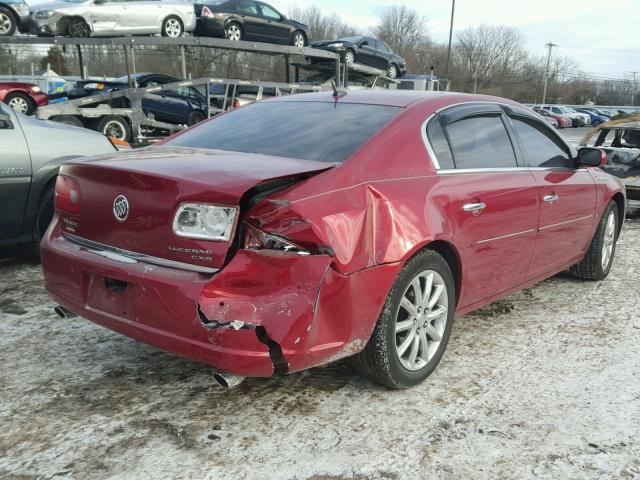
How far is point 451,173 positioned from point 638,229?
5.73 metres

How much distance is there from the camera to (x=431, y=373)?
3.28 meters

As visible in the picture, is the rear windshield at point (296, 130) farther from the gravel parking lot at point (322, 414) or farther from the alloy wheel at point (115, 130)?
the alloy wheel at point (115, 130)

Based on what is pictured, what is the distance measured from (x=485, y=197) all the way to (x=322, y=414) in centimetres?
153

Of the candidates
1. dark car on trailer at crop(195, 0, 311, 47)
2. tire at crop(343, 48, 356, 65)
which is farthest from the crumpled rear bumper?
tire at crop(343, 48, 356, 65)

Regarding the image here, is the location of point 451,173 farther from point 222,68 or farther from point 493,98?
point 222,68

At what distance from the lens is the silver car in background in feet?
43.6

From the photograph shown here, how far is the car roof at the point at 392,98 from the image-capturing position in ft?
11.6

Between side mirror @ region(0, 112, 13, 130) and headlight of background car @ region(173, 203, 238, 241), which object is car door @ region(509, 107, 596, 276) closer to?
headlight of background car @ region(173, 203, 238, 241)

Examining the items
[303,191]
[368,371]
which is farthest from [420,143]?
[368,371]

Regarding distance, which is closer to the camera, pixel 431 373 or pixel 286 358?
pixel 286 358

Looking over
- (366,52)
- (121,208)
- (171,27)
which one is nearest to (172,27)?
(171,27)

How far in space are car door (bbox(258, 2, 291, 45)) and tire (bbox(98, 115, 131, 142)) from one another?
18.3 feet

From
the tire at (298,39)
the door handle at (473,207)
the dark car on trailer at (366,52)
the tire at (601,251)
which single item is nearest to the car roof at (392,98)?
the door handle at (473,207)

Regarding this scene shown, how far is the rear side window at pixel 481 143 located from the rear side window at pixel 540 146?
22 cm
